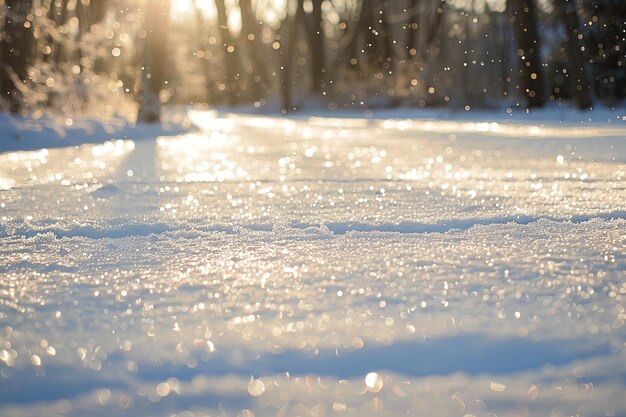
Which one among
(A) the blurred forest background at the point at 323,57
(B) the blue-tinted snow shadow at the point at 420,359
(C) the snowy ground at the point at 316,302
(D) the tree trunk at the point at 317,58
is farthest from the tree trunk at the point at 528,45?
(B) the blue-tinted snow shadow at the point at 420,359

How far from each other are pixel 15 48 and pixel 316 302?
9946mm

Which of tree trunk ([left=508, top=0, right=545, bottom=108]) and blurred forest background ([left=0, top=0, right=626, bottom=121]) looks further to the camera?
tree trunk ([left=508, top=0, right=545, bottom=108])

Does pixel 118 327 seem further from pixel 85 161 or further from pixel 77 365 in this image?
pixel 85 161

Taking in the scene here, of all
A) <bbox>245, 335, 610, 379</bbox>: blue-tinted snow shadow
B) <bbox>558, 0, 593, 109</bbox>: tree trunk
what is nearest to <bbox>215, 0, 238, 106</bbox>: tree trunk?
<bbox>558, 0, 593, 109</bbox>: tree trunk

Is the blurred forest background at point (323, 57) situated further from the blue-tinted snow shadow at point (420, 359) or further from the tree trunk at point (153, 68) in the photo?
the blue-tinted snow shadow at point (420, 359)

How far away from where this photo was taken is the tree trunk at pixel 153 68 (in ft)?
34.7

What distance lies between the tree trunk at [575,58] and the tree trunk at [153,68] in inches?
288

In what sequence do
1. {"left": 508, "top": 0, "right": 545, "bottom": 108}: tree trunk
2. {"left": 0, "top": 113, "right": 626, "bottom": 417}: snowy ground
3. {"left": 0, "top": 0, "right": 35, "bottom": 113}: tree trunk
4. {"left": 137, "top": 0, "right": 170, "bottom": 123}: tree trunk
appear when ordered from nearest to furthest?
{"left": 0, "top": 113, "right": 626, "bottom": 417}: snowy ground, {"left": 0, "top": 0, "right": 35, "bottom": 113}: tree trunk, {"left": 137, "top": 0, "right": 170, "bottom": 123}: tree trunk, {"left": 508, "top": 0, "right": 545, "bottom": 108}: tree trunk

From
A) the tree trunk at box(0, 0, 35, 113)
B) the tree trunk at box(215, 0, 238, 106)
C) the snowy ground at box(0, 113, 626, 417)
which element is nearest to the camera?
the snowy ground at box(0, 113, 626, 417)

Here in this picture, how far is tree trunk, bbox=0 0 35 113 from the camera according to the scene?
9500 mm

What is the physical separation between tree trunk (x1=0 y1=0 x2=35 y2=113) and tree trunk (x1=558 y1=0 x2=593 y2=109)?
30.2 feet

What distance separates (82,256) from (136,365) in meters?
0.93

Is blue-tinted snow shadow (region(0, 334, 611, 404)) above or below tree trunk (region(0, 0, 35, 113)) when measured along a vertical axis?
below

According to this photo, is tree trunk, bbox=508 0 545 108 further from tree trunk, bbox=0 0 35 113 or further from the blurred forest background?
Answer: tree trunk, bbox=0 0 35 113
